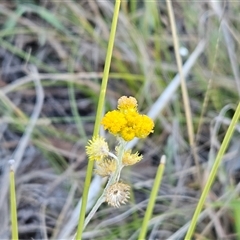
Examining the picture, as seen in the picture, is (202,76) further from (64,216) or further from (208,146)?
(64,216)

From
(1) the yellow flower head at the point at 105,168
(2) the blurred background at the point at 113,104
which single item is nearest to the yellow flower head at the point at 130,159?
(1) the yellow flower head at the point at 105,168

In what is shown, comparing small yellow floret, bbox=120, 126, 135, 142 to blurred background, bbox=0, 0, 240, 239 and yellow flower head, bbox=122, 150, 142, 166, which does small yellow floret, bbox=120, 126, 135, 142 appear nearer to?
yellow flower head, bbox=122, 150, 142, 166

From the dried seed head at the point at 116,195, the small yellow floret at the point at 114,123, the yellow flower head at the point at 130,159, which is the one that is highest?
the small yellow floret at the point at 114,123

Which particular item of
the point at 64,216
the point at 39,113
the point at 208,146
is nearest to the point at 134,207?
the point at 64,216

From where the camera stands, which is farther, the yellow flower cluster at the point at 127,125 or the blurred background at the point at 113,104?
the blurred background at the point at 113,104

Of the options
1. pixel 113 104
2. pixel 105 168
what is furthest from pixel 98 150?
pixel 113 104

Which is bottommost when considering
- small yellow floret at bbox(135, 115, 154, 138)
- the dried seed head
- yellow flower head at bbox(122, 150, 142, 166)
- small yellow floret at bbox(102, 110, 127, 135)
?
the dried seed head

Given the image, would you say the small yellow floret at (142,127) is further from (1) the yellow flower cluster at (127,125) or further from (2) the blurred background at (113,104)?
(2) the blurred background at (113,104)

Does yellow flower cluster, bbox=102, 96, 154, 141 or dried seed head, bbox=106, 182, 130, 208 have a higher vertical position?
yellow flower cluster, bbox=102, 96, 154, 141

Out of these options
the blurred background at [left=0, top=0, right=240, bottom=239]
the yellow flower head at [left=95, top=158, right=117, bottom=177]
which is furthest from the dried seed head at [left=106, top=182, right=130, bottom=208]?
the blurred background at [left=0, top=0, right=240, bottom=239]
